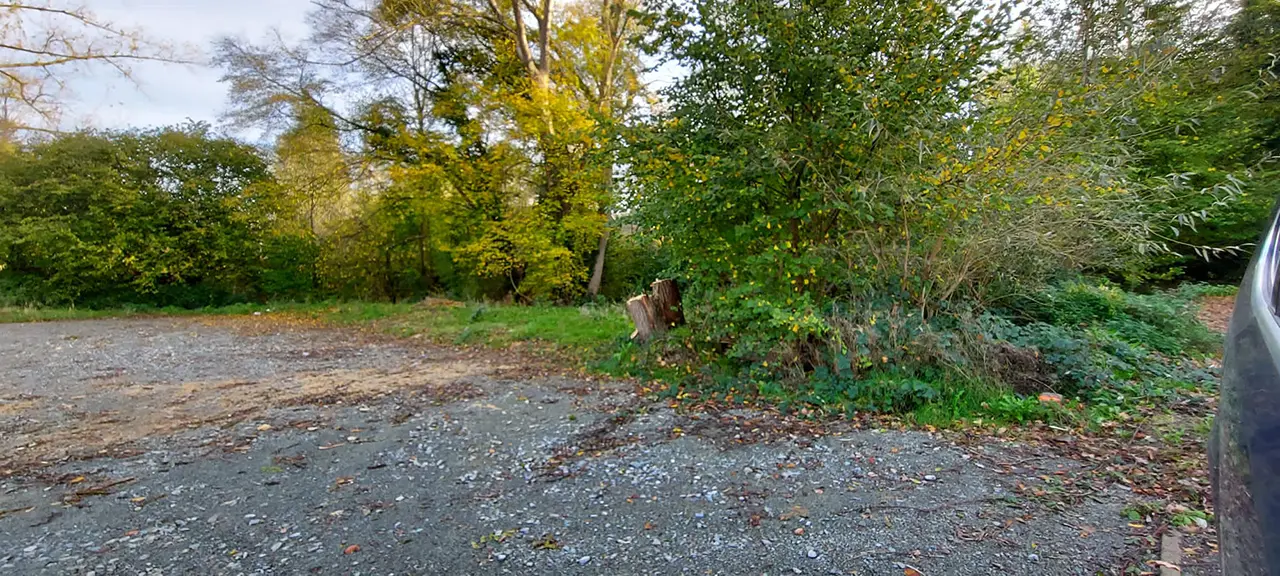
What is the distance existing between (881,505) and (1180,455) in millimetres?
1823

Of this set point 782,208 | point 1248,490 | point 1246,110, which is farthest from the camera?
point 1246,110

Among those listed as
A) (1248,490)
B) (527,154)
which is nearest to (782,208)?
(1248,490)

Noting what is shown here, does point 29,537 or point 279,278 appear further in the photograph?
point 279,278

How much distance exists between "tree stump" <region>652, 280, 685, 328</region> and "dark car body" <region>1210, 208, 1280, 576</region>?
16.1 ft

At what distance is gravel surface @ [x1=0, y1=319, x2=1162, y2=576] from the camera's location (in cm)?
224

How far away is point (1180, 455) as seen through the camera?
301cm

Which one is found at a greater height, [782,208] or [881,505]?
[782,208]

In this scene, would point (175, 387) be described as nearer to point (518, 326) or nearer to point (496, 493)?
point (518, 326)

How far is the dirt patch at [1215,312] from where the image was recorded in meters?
6.50

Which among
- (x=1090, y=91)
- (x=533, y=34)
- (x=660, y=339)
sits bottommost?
(x=660, y=339)

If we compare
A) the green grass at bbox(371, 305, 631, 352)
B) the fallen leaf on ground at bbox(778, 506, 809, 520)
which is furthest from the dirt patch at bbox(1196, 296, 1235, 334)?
the green grass at bbox(371, 305, 631, 352)

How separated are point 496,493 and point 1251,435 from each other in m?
2.76

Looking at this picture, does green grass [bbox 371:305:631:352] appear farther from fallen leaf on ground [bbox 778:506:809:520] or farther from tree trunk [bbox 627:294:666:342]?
fallen leaf on ground [bbox 778:506:809:520]

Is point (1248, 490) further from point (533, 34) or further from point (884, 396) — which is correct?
point (533, 34)
